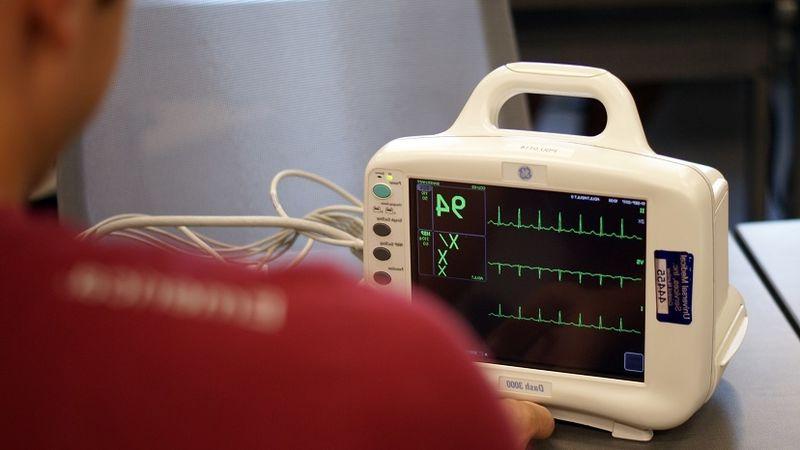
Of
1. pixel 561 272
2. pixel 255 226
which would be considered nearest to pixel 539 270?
pixel 561 272

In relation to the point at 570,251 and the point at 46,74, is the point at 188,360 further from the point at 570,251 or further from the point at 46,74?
the point at 570,251

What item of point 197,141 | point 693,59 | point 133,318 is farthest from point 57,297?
point 693,59

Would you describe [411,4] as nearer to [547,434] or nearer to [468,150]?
[468,150]

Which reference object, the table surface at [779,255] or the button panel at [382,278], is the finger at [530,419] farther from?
the table surface at [779,255]

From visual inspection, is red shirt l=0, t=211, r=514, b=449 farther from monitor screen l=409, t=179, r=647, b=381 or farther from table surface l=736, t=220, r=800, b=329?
table surface l=736, t=220, r=800, b=329

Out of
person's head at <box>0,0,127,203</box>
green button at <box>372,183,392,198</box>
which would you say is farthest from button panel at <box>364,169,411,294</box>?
person's head at <box>0,0,127,203</box>

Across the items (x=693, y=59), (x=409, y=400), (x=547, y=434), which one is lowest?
(x=547, y=434)

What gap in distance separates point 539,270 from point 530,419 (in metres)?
0.11

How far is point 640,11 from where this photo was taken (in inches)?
94.7

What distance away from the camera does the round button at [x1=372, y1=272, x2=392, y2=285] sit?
0.93m

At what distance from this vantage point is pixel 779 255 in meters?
1.21

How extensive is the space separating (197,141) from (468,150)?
551 millimetres

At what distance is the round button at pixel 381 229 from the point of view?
0.91 m

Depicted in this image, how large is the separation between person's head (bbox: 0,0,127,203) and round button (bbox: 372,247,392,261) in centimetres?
52
